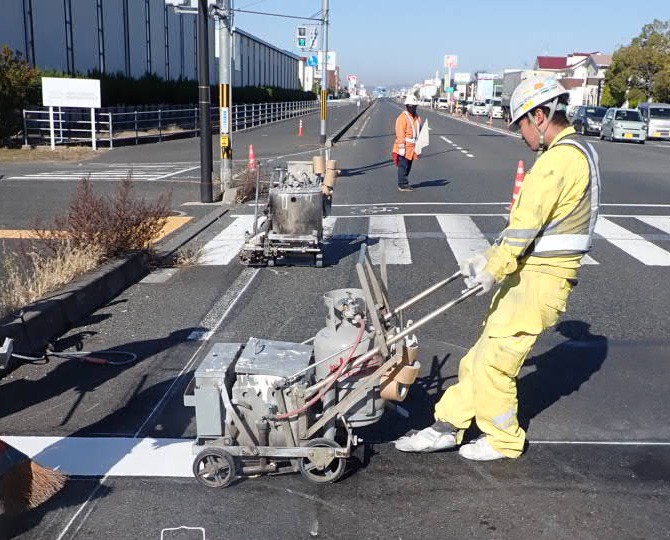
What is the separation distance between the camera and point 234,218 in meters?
12.6

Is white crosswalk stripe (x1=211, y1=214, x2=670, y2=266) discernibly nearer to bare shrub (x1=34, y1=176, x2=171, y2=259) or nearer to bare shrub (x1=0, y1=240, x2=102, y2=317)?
bare shrub (x1=34, y1=176, x2=171, y2=259)

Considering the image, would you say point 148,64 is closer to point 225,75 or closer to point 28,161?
point 28,161

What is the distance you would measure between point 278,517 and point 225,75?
41.1ft

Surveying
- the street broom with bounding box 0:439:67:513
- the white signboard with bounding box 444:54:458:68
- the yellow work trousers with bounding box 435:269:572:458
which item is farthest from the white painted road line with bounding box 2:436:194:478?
the white signboard with bounding box 444:54:458:68

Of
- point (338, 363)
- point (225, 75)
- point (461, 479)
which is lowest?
point (461, 479)

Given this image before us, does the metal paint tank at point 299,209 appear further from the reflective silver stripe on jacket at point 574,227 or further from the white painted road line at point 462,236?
the reflective silver stripe on jacket at point 574,227

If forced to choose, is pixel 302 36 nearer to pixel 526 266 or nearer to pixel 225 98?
pixel 225 98

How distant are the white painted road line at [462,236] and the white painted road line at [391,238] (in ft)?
2.04

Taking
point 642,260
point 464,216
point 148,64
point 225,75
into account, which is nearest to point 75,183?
point 225,75

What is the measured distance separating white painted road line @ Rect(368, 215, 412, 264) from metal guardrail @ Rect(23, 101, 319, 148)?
18.7m

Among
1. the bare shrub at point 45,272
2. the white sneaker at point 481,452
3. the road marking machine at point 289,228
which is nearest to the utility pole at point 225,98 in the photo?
the road marking machine at point 289,228

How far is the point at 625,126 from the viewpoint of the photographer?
1452 inches

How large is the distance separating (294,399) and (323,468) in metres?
0.38

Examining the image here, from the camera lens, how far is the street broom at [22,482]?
3582mm
